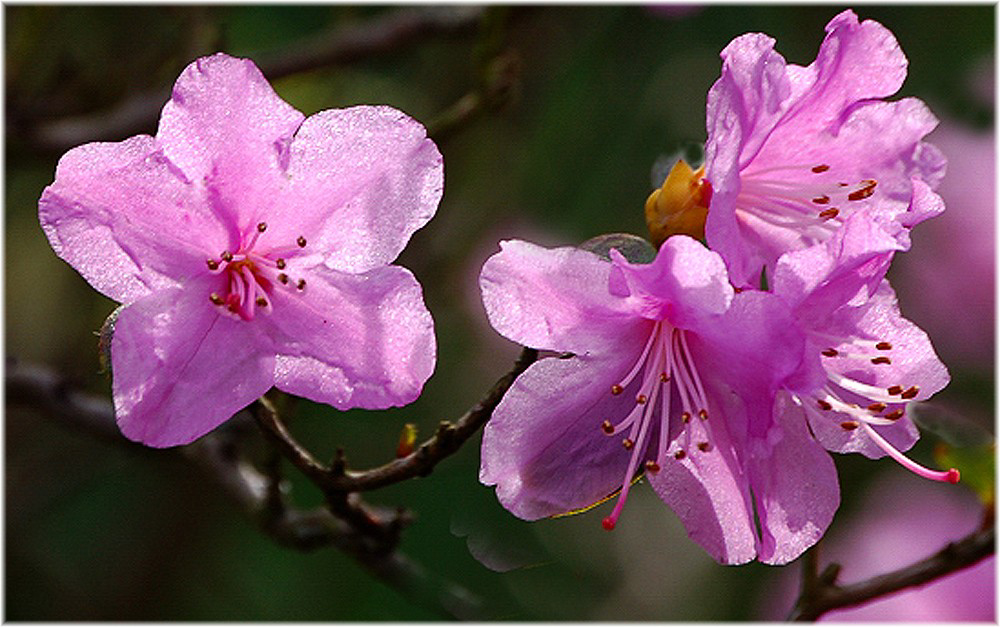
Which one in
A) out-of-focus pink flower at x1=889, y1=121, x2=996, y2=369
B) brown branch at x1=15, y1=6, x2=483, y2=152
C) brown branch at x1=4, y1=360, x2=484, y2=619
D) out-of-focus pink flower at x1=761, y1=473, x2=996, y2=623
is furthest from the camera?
out-of-focus pink flower at x1=889, y1=121, x2=996, y2=369

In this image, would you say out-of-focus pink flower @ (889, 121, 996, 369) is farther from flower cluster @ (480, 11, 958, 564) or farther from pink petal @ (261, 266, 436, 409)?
pink petal @ (261, 266, 436, 409)

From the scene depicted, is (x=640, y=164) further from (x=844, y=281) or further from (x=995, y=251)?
(x=844, y=281)

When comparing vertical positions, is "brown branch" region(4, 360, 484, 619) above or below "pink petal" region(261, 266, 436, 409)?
below

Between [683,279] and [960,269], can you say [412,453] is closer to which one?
[683,279]

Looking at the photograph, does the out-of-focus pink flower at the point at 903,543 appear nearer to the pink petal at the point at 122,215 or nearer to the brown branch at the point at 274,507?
the brown branch at the point at 274,507

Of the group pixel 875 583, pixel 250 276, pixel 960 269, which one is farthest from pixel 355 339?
pixel 960 269

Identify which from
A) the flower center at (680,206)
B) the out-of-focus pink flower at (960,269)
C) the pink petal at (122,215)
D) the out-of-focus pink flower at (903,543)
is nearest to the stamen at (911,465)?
the flower center at (680,206)

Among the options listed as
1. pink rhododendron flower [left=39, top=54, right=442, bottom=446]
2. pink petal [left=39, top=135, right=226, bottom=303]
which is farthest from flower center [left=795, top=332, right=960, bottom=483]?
pink petal [left=39, top=135, right=226, bottom=303]
